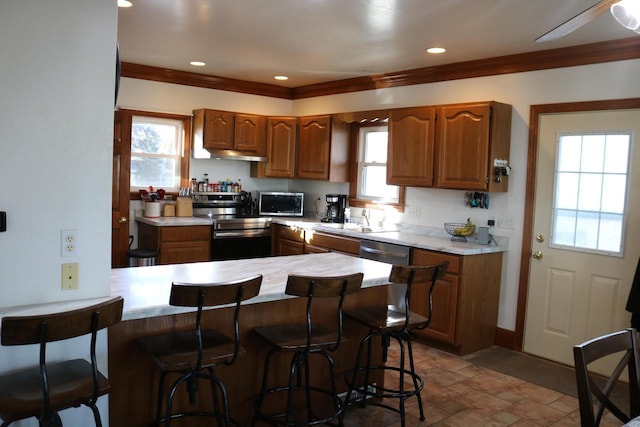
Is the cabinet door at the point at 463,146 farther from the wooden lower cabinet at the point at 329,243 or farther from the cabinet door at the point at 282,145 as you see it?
the cabinet door at the point at 282,145

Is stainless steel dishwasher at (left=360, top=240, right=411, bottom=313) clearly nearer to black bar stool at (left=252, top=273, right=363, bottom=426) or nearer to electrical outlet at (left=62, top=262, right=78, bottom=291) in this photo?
black bar stool at (left=252, top=273, right=363, bottom=426)

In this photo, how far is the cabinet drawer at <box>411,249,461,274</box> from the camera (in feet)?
14.1

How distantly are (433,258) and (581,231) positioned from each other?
116cm

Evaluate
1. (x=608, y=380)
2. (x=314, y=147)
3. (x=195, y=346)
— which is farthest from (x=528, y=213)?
(x=195, y=346)

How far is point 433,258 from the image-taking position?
4.43m

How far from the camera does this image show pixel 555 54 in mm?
4258

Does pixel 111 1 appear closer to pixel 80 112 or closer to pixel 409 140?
pixel 80 112

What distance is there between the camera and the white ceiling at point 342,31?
3436 mm

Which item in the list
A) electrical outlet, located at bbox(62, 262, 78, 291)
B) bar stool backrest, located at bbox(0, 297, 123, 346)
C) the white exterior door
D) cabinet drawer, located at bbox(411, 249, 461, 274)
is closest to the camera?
bar stool backrest, located at bbox(0, 297, 123, 346)

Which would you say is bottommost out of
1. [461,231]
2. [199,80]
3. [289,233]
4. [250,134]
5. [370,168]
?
[289,233]

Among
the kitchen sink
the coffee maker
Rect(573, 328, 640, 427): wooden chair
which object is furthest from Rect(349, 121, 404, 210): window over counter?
Rect(573, 328, 640, 427): wooden chair

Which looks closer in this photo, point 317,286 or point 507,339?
point 317,286

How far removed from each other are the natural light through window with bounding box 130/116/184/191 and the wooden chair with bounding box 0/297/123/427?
415 centimetres

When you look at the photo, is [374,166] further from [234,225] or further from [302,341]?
[302,341]
